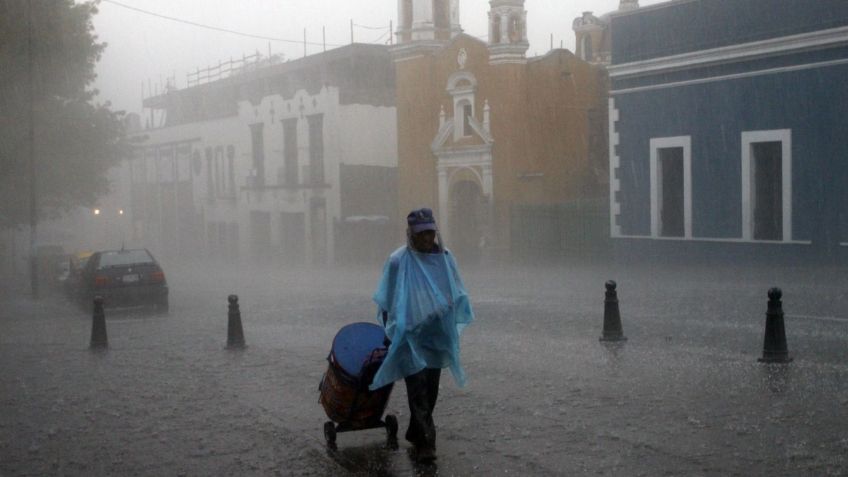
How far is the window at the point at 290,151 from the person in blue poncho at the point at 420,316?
41.1 meters

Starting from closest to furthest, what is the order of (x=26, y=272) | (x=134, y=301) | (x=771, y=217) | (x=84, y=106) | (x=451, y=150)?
(x=134, y=301) → (x=771, y=217) → (x=84, y=106) → (x=451, y=150) → (x=26, y=272)

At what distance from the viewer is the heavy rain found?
7.06 meters

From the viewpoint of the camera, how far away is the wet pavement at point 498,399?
22.3 feet

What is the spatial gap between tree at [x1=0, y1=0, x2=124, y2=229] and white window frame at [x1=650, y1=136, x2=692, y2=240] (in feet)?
58.6

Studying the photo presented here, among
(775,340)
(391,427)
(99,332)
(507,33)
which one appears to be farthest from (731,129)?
(391,427)

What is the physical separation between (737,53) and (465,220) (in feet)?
49.5

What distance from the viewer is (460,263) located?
116 ft

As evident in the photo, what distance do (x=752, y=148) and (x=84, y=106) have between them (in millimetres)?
21772

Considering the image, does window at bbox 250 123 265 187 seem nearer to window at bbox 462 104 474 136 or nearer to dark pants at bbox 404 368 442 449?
window at bbox 462 104 474 136

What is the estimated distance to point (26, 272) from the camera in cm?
4744

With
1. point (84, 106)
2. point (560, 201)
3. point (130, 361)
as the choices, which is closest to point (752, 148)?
point (560, 201)

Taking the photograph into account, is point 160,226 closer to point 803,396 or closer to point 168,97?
point 168,97

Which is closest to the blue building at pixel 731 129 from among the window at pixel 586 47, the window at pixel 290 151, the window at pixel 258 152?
the window at pixel 586 47

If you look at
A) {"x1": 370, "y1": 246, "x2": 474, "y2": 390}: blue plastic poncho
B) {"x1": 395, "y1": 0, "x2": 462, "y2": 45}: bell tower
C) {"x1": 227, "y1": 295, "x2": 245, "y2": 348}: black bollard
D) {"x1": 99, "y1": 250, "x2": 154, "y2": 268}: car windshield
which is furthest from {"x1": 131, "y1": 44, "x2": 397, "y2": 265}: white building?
{"x1": 370, "y1": 246, "x2": 474, "y2": 390}: blue plastic poncho
